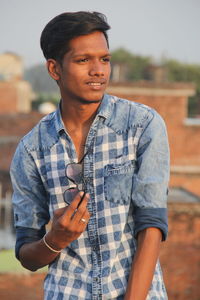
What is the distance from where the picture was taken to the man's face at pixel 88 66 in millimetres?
2271

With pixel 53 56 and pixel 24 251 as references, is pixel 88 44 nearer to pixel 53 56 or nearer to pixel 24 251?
pixel 53 56

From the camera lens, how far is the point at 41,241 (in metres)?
2.26

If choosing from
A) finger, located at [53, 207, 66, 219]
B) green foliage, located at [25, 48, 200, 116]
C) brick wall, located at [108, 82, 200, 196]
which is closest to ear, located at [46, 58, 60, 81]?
finger, located at [53, 207, 66, 219]

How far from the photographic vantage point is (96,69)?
7.44 feet

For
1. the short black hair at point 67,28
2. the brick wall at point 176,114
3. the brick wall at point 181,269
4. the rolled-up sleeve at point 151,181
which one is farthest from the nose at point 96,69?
the brick wall at point 176,114

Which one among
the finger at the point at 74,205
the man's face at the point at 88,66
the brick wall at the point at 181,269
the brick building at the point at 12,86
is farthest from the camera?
the brick building at the point at 12,86

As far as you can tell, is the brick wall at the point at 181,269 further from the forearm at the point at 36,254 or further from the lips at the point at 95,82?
the lips at the point at 95,82

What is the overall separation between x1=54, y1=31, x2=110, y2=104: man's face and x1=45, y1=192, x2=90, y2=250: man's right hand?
1.35 feet

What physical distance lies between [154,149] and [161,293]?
468mm

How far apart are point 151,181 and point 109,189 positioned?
14 cm

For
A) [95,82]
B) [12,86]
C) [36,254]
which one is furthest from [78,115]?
[12,86]

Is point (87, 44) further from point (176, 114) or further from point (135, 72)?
point (135, 72)

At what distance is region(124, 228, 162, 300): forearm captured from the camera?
2.12 meters

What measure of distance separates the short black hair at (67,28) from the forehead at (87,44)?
0.04 ft
